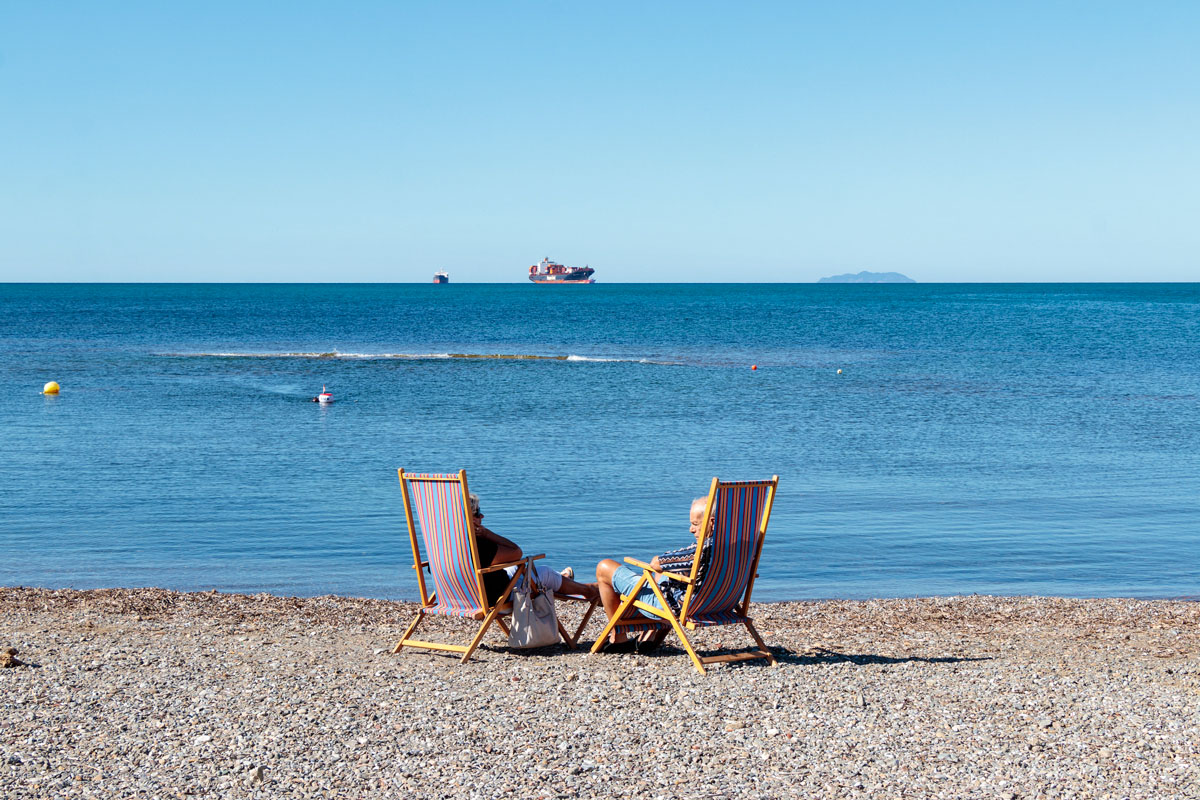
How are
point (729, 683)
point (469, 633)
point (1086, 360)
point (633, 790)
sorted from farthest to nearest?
point (1086, 360)
point (469, 633)
point (729, 683)
point (633, 790)

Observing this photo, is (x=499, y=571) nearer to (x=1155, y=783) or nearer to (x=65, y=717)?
(x=65, y=717)

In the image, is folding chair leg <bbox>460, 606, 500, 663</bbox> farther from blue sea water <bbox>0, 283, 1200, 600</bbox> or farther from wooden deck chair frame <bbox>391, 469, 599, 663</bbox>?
blue sea water <bbox>0, 283, 1200, 600</bbox>

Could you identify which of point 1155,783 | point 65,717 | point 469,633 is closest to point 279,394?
point 469,633

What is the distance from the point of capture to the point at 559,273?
194 m

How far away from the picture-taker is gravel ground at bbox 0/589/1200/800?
13.9ft

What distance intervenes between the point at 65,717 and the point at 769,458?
13.0 meters

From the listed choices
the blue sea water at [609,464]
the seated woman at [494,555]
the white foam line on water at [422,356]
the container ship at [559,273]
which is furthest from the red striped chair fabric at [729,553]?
the container ship at [559,273]

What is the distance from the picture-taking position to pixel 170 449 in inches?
692

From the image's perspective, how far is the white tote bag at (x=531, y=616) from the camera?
650cm

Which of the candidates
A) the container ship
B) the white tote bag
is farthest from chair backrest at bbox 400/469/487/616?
the container ship

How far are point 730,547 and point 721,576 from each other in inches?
6.8

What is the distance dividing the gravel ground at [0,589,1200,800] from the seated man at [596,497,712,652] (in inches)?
6.3

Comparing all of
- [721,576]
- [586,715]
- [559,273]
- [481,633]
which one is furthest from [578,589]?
[559,273]

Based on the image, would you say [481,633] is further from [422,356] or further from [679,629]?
[422,356]
